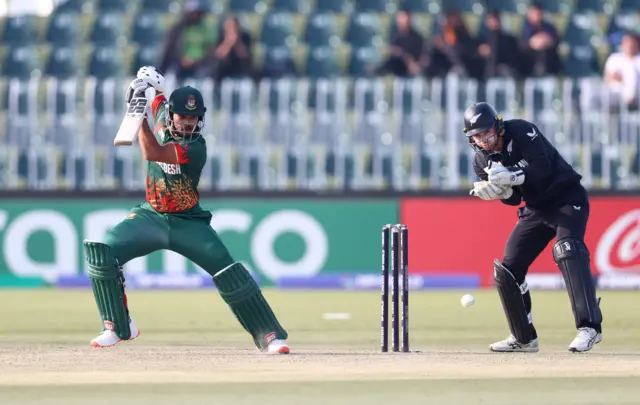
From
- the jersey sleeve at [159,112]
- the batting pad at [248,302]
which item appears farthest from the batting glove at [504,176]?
the jersey sleeve at [159,112]

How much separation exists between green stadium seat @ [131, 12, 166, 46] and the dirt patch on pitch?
9.20 metres

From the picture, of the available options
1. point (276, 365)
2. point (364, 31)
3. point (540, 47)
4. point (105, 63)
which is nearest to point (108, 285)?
point (276, 365)

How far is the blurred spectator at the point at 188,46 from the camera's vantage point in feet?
58.4

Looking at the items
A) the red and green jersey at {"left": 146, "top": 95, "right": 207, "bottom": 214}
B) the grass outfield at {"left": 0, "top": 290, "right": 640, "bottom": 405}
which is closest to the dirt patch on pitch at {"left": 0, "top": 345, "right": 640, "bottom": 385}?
the grass outfield at {"left": 0, "top": 290, "right": 640, "bottom": 405}

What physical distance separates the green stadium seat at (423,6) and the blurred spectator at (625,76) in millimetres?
2850

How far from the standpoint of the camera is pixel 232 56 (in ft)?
57.9

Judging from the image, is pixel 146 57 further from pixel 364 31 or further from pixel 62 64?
pixel 364 31

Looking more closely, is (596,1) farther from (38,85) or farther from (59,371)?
(59,371)

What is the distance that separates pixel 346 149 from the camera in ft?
55.9

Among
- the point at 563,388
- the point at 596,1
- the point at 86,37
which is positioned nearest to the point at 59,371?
the point at 563,388

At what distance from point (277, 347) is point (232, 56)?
27.9 feet

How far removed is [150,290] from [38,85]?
2852 mm

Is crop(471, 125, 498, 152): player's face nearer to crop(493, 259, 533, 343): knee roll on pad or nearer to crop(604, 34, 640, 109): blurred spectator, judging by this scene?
crop(493, 259, 533, 343): knee roll on pad

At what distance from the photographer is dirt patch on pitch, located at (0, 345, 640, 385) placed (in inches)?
324
